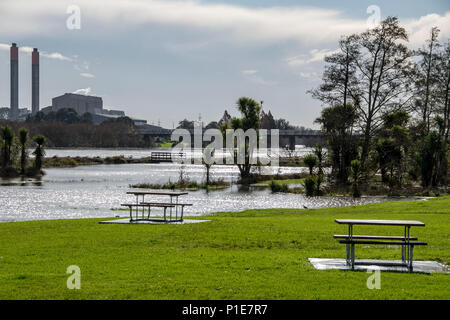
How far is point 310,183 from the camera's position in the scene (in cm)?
3772

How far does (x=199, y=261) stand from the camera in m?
10.9

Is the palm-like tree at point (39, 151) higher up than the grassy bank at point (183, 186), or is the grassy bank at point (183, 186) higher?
the palm-like tree at point (39, 151)

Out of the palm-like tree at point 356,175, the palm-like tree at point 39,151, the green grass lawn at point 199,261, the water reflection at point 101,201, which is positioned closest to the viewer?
the green grass lawn at point 199,261

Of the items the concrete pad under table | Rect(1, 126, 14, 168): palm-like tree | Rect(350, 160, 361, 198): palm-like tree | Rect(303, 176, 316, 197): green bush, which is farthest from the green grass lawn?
Rect(1, 126, 14, 168): palm-like tree

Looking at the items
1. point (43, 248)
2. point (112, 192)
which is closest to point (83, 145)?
point (112, 192)

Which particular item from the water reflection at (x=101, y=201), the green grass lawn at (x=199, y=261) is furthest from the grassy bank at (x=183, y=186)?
the green grass lawn at (x=199, y=261)

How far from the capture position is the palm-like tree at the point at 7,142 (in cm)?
6016

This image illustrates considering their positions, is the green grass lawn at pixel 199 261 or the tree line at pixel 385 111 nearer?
the green grass lawn at pixel 199 261

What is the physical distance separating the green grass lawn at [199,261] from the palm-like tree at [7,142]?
1813 inches

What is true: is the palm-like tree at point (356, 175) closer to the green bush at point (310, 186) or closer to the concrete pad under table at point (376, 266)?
the green bush at point (310, 186)

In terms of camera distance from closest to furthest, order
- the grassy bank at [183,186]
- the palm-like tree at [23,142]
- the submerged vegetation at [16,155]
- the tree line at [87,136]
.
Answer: the grassy bank at [183,186], the palm-like tree at [23,142], the submerged vegetation at [16,155], the tree line at [87,136]

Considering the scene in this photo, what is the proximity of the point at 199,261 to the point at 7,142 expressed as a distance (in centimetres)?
5675
